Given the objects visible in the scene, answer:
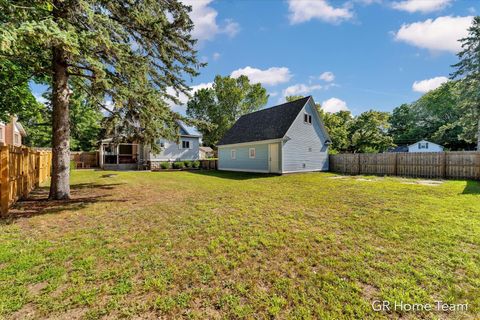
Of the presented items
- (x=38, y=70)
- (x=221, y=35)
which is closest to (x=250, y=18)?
(x=221, y=35)

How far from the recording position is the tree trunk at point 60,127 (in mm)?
6594

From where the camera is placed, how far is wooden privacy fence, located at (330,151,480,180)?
39.0 ft

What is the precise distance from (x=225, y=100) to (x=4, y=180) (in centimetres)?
3269

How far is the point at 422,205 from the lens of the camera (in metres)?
6.13

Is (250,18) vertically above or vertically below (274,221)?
above

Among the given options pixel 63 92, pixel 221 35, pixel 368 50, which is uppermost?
pixel 221 35

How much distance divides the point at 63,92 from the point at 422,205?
37.8ft

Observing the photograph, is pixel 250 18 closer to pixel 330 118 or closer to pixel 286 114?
pixel 286 114

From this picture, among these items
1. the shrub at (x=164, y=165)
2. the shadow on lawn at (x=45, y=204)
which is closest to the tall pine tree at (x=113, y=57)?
the shadow on lawn at (x=45, y=204)

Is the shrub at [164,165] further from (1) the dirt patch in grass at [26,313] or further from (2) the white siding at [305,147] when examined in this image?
(1) the dirt patch in grass at [26,313]

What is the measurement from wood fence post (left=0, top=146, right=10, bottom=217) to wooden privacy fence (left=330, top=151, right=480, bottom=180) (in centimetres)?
1856

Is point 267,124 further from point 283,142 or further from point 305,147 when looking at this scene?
point 305,147

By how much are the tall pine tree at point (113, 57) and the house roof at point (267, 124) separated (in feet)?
29.0

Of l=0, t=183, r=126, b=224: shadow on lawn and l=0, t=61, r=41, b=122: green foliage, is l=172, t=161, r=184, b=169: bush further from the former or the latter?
l=0, t=183, r=126, b=224: shadow on lawn
